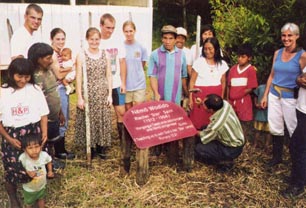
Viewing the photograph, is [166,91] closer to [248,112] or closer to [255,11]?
[248,112]

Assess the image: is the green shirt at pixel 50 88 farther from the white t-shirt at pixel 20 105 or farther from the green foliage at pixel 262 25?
the green foliage at pixel 262 25

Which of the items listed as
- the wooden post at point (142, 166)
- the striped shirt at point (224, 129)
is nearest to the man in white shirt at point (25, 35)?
the wooden post at point (142, 166)

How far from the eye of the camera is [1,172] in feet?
13.9

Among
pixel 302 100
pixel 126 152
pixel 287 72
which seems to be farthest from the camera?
pixel 126 152

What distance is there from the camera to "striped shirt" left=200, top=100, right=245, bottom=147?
4.07 m

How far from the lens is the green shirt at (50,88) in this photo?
379cm

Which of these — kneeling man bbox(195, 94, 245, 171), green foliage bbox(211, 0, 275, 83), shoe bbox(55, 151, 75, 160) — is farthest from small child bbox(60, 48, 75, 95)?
green foliage bbox(211, 0, 275, 83)

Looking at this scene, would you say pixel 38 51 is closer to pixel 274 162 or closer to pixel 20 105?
pixel 20 105

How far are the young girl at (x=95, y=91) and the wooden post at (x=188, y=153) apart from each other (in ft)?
3.08

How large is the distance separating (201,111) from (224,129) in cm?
57

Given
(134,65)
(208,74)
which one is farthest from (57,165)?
(208,74)

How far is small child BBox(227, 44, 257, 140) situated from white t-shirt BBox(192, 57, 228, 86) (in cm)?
25

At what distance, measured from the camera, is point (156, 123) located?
408 cm

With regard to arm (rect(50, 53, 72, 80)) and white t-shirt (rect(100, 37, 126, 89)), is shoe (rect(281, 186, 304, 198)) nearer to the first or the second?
white t-shirt (rect(100, 37, 126, 89))
